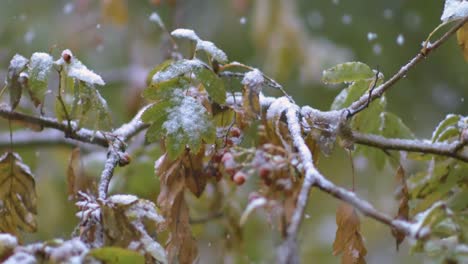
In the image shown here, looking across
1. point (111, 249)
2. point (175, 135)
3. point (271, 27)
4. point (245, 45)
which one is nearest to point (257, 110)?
point (175, 135)

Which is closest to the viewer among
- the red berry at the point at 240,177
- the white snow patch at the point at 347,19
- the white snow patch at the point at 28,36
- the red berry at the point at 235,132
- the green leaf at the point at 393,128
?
the red berry at the point at 240,177

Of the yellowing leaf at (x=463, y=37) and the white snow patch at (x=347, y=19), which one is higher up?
the white snow patch at (x=347, y=19)

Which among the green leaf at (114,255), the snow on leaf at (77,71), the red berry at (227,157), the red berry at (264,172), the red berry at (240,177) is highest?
the snow on leaf at (77,71)

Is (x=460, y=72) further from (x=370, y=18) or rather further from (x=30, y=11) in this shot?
(x=30, y=11)

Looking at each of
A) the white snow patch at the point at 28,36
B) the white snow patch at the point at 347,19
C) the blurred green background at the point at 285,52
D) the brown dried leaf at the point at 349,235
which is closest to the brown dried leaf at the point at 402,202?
the brown dried leaf at the point at 349,235

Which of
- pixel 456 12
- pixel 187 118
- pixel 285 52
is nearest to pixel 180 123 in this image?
pixel 187 118

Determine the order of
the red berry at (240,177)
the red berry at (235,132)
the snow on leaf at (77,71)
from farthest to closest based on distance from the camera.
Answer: the red berry at (235,132), the snow on leaf at (77,71), the red berry at (240,177)

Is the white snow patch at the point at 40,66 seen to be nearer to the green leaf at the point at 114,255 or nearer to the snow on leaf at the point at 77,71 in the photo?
the snow on leaf at the point at 77,71
